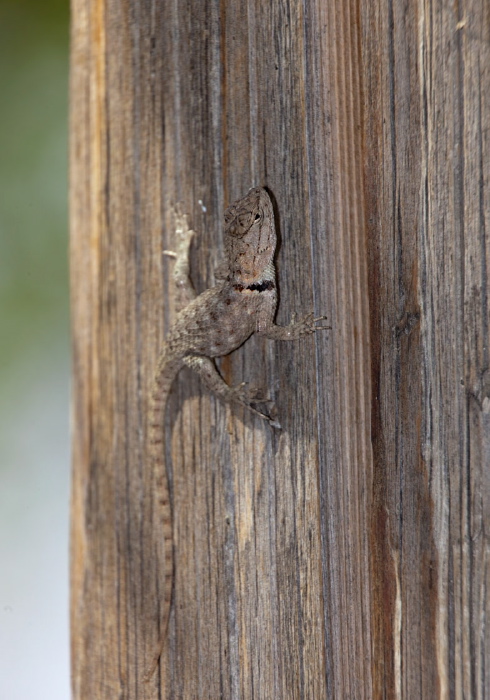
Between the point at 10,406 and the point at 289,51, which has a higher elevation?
the point at 289,51

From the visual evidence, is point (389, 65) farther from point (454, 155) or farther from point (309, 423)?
point (309, 423)

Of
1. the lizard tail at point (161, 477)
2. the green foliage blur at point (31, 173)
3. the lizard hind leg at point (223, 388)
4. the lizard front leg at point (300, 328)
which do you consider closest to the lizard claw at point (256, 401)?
the lizard hind leg at point (223, 388)

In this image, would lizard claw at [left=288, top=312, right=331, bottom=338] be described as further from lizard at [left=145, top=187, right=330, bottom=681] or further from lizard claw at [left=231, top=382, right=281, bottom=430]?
lizard claw at [left=231, top=382, right=281, bottom=430]

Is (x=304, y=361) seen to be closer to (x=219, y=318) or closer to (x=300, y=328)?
(x=300, y=328)

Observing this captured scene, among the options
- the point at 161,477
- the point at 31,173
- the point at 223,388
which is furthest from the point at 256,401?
the point at 31,173

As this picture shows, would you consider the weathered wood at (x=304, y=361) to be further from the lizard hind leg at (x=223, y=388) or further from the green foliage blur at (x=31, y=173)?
the green foliage blur at (x=31, y=173)

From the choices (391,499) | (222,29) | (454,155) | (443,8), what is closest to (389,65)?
(443,8)

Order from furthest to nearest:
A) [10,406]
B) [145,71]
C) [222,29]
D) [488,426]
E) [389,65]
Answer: [10,406], [145,71], [222,29], [389,65], [488,426]

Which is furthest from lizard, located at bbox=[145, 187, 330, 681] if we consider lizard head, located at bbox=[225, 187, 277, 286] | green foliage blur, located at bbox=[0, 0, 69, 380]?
green foliage blur, located at bbox=[0, 0, 69, 380]

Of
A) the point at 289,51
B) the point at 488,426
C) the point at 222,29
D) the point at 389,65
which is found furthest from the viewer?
the point at 222,29
